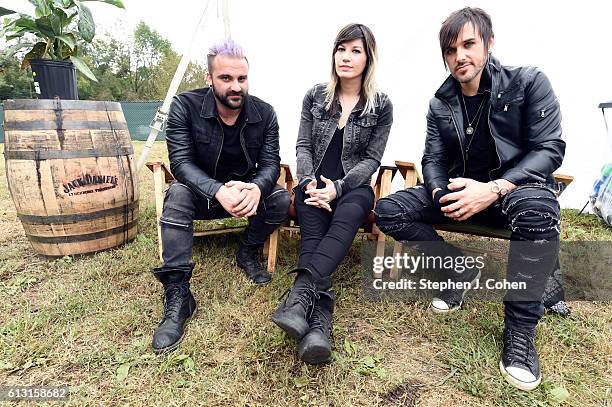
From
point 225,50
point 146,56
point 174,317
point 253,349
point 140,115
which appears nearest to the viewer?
point 253,349

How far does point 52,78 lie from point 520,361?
346cm

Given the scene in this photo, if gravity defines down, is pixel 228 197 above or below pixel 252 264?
above

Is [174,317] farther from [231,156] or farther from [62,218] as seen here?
[62,218]

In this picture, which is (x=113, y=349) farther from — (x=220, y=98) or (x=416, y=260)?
(x=416, y=260)

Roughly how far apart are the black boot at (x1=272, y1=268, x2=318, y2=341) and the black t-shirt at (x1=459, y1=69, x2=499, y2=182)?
119 centimetres

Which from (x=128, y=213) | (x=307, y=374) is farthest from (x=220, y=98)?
(x=307, y=374)

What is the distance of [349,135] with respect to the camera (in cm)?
237

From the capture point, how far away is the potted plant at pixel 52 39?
266cm

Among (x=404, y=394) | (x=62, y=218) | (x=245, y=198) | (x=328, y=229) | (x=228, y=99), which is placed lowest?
(x=404, y=394)

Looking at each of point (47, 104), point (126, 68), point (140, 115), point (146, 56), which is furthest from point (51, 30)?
point (146, 56)

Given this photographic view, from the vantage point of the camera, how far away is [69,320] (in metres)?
1.97

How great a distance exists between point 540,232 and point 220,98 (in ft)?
6.14

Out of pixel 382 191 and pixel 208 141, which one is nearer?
pixel 208 141

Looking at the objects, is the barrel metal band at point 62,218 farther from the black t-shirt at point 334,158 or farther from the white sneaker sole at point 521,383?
the white sneaker sole at point 521,383
